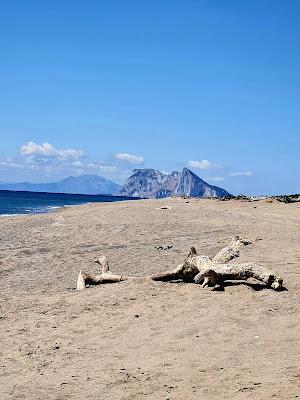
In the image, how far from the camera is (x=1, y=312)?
12258 mm

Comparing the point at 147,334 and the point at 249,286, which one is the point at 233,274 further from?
the point at 147,334

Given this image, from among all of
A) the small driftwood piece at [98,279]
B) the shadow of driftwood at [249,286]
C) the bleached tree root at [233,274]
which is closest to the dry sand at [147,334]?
the shadow of driftwood at [249,286]

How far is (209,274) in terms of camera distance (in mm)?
13008

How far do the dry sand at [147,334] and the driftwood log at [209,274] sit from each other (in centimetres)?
31

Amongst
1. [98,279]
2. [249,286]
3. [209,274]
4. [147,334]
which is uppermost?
[209,274]

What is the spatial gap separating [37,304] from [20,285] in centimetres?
391

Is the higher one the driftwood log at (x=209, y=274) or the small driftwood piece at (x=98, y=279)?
the driftwood log at (x=209, y=274)

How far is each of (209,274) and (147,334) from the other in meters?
3.33

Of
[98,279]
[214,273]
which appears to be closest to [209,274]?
[214,273]

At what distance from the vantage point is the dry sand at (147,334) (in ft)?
25.0

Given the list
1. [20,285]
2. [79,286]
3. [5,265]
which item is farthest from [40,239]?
[79,286]

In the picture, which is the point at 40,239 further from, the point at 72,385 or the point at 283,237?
the point at 72,385

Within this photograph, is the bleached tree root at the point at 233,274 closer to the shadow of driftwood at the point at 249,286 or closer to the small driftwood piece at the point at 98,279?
the shadow of driftwood at the point at 249,286

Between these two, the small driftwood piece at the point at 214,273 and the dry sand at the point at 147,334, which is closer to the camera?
the dry sand at the point at 147,334
